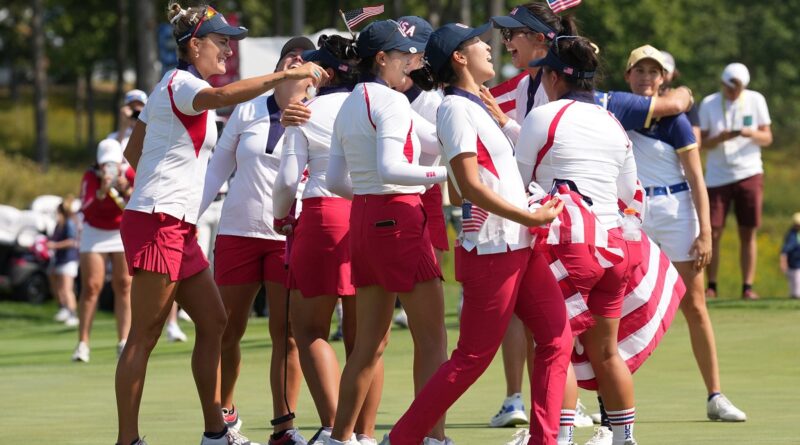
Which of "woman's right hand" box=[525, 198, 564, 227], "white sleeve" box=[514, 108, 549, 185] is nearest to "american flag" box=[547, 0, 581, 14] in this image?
"white sleeve" box=[514, 108, 549, 185]

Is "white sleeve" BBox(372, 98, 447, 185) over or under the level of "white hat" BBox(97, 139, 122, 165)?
over

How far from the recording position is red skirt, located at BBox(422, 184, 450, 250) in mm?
8875

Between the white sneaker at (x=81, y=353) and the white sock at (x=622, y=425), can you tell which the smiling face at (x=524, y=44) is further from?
the white sneaker at (x=81, y=353)

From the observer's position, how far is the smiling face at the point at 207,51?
816 centimetres

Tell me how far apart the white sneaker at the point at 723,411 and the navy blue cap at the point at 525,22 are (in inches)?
97.8

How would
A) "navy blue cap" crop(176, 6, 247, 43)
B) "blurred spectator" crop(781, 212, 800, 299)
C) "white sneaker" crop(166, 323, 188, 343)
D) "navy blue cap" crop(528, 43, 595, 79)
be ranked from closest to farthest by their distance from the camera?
"navy blue cap" crop(528, 43, 595, 79)
"navy blue cap" crop(176, 6, 247, 43)
"white sneaker" crop(166, 323, 188, 343)
"blurred spectator" crop(781, 212, 800, 299)

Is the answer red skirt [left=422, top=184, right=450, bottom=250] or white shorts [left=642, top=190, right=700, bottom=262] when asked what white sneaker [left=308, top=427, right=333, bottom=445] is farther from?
white shorts [left=642, top=190, right=700, bottom=262]

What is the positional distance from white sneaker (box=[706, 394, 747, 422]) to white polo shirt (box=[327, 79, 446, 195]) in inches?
105

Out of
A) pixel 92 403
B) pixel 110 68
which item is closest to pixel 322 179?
pixel 92 403

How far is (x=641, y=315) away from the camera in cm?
833

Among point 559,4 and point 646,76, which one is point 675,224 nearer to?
point 646,76

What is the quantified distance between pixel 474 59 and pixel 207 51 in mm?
1478

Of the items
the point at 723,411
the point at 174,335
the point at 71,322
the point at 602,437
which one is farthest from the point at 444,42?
the point at 71,322

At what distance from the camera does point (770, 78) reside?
67.1m
